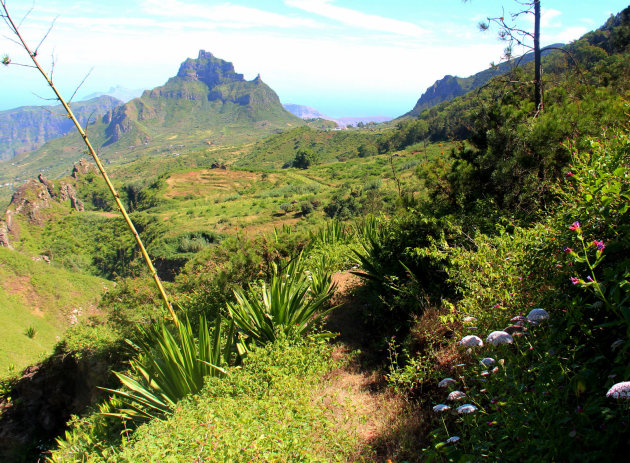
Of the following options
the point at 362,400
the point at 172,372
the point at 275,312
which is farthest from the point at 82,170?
the point at 362,400

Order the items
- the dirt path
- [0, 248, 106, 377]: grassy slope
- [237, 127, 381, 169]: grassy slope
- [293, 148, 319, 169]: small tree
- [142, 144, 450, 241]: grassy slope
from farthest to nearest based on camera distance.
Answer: [237, 127, 381, 169]: grassy slope < [293, 148, 319, 169]: small tree < [142, 144, 450, 241]: grassy slope < [0, 248, 106, 377]: grassy slope < the dirt path

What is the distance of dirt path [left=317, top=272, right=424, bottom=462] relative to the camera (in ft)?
8.20

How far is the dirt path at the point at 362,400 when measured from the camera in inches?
98.4

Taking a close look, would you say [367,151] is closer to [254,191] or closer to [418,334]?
[254,191]

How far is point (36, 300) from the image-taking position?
24.0m

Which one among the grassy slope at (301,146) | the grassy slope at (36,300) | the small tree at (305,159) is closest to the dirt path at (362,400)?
the grassy slope at (36,300)

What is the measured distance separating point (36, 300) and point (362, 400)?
2905 centimetres

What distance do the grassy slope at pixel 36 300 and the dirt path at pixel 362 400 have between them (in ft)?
57.3

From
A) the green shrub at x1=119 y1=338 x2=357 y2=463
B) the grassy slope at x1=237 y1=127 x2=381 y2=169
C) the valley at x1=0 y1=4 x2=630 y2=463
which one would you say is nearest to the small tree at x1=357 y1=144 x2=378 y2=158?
the grassy slope at x1=237 y1=127 x2=381 y2=169

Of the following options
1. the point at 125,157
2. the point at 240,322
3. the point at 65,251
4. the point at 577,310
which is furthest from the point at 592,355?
the point at 125,157

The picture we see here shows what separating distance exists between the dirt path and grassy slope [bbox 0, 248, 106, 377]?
1746cm

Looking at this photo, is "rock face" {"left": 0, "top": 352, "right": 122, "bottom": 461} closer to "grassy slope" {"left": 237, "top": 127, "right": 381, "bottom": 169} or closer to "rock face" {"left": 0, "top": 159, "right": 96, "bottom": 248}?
"rock face" {"left": 0, "top": 159, "right": 96, "bottom": 248}

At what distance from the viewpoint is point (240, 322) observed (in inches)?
160

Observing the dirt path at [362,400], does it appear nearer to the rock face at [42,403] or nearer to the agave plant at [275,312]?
the agave plant at [275,312]
